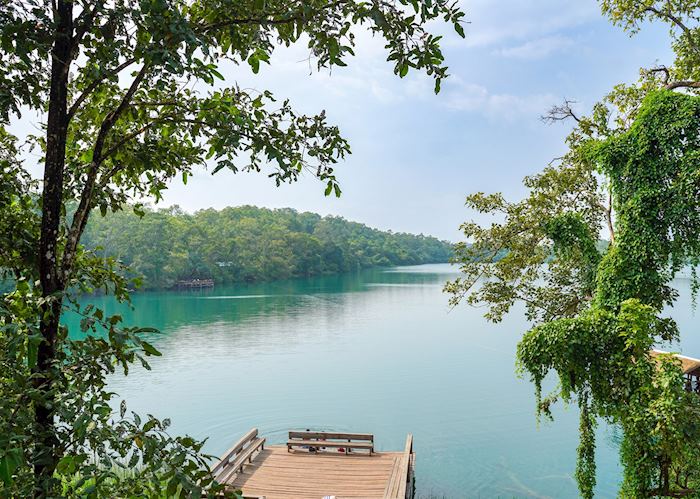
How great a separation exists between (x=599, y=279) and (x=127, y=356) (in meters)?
7.49

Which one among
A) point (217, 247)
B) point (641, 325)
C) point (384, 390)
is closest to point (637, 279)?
point (641, 325)

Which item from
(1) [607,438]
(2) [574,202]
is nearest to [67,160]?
(2) [574,202]

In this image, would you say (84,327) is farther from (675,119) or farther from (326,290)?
(326,290)

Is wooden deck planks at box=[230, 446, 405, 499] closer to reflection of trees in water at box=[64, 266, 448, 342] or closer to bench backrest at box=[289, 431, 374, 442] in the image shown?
bench backrest at box=[289, 431, 374, 442]

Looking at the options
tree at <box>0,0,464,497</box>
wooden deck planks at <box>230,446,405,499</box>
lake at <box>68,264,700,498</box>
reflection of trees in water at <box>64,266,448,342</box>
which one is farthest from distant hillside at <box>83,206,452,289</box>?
tree at <box>0,0,464,497</box>

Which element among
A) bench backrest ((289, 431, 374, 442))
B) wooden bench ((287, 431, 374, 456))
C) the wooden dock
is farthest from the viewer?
bench backrest ((289, 431, 374, 442))

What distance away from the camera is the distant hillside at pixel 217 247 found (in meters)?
49.8

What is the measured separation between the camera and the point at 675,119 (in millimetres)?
7082

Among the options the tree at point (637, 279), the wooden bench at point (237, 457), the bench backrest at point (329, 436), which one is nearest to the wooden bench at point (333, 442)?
the bench backrest at point (329, 436)

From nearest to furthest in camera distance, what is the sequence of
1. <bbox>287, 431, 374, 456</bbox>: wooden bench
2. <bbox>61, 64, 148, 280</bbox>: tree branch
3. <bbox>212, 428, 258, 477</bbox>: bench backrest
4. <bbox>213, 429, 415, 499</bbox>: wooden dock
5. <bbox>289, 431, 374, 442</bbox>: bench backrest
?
<bbox>61, 64, 148, 280</bbox>: tree branch → <bbox>213, 429, 415, 499</bbox>: wooden dock → <bbox>212, 428, 258, 477</bbox>: bench backrest → <bbox>287, 431, 374, 456</bbox>: wooden bench → <bbox>289, 431, 374, 442</bbox>: bench backrest

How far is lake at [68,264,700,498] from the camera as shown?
40.9 ft

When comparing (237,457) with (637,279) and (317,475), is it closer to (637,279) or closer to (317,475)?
(317,475)

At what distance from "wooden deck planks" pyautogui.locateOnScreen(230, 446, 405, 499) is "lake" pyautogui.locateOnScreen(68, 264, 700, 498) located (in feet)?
8.50

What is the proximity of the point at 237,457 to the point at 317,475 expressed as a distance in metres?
1.41
